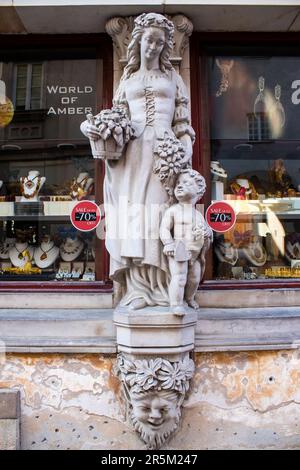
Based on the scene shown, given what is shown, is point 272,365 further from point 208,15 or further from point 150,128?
point 208,15

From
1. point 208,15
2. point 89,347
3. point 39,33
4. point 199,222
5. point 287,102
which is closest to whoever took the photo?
point 199,222

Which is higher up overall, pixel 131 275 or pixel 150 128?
pixel 150 128

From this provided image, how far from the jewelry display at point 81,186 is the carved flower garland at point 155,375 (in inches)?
66.3

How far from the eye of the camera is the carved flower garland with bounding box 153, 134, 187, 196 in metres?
3.34

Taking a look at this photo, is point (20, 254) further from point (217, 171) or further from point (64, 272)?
point (217, 171)

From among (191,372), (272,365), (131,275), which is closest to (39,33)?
(131,275)

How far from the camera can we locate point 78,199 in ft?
14.0

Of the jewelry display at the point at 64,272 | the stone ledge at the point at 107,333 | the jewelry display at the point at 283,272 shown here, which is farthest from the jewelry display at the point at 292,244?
the jewelry display at the point at 64,272

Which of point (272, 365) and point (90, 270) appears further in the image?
point (90, 270)

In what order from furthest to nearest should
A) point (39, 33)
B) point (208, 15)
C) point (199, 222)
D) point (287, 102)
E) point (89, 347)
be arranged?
point (287, 102)
point (39, 33)
point (208, 15)
point (89, 347)
point (199, 222)

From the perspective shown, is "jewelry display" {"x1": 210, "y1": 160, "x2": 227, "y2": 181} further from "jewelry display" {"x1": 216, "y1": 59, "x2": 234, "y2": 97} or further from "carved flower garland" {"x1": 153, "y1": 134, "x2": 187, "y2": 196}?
"carved flower garland" {"x1": 153, "y1": 134, "x2": 187, "y2": 196}

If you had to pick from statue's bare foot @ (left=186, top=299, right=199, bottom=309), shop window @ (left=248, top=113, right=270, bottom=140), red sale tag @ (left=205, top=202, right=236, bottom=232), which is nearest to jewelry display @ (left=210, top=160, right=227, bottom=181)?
red sale tag @ (left=205, top=202, right=236, bottom=232)

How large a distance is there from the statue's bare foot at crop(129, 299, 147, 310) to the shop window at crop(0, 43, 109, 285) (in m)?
1.10

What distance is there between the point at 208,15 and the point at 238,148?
1.27 meters
